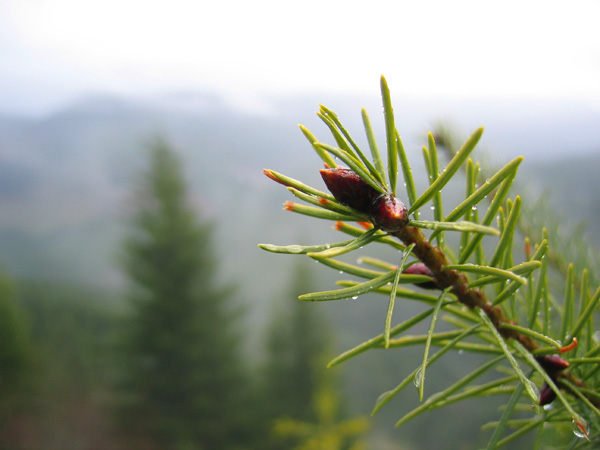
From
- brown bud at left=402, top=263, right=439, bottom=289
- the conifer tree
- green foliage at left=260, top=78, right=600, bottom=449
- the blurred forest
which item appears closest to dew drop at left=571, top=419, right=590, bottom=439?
green foliage at left=260, top=78, right=600, bottom=449

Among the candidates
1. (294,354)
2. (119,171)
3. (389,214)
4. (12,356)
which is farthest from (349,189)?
(119,171)

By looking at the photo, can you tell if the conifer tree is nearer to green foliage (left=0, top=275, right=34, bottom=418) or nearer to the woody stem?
green foliage (left=0, top=275, right=34, bottom=418)

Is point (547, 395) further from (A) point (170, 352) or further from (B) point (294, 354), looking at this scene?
(B) point (294, 354)

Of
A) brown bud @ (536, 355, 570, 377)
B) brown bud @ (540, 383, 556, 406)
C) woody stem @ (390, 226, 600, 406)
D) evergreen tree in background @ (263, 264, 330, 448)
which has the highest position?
woody stem @ (390, 226, 600, 406)

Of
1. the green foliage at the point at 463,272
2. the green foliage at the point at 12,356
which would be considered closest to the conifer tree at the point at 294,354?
the green foliage at the point at 12,356

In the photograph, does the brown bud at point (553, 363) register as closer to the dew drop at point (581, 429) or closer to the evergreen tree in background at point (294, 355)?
the dew drop at point (581, 429)

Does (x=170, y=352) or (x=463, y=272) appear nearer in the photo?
(x=463, y=272)

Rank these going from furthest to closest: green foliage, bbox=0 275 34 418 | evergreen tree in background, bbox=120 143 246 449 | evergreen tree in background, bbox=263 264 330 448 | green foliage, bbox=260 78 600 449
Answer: evergreen tree in background, bbox=263 264 330 448, evergreen tree in background, bbox=120 143 246 449, green foliage, bbox=0 275 34 418, green foliage, bbox=260 78 600 449

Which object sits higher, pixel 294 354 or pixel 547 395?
pixel 547 395
